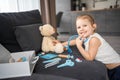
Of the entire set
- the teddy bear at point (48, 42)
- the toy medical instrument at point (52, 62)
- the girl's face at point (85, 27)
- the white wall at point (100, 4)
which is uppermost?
the white wall at point (100, 4)

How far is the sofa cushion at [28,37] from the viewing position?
155cm

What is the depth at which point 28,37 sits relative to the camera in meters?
1.57

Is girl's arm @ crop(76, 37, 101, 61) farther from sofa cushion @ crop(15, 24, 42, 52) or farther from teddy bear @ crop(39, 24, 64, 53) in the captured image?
sofa cushion @ crop(15, 24, 42, 52)

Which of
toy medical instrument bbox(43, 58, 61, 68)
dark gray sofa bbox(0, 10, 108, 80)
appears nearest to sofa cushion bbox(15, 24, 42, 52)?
dark gray sofa bbox(0, 10, 108, 80)

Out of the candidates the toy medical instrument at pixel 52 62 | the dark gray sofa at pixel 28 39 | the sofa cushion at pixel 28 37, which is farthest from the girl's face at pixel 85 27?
the sofa cushion at pixel 28 37

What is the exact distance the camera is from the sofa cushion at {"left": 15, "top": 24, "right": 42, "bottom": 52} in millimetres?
1546

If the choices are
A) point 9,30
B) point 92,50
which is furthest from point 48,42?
point 92,50

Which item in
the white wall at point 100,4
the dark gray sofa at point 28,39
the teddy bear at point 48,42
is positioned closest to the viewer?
the dark gray sofa at point 28,39

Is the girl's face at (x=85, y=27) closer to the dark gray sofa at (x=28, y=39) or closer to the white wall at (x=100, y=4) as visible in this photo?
the dark gray sofa at (x=28, y=39)

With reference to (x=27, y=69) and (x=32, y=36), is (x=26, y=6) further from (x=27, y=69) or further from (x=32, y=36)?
(x=27, y=69)

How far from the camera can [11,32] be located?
5.07ft

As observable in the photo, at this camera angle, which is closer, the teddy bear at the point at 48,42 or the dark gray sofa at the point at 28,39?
the dark gray sofa at the point at 28,39

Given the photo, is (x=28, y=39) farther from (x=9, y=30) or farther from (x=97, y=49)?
(x=97, y=49)

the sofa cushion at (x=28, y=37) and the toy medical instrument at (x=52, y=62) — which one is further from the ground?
the sofa cushion at (x=28, y=37)
